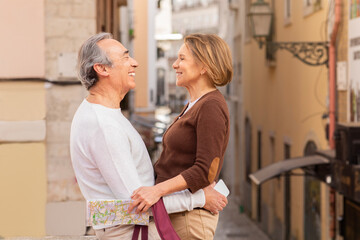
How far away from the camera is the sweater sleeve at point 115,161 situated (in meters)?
3.21

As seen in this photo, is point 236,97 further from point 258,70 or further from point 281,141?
point 281,141

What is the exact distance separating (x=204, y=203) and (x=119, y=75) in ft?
2.21

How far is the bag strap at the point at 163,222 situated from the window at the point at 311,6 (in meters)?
12.0

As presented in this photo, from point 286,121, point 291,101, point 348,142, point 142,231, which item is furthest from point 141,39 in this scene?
point 142,231

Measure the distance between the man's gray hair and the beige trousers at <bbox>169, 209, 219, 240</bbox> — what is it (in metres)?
0.71

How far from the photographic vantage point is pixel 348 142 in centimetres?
1053

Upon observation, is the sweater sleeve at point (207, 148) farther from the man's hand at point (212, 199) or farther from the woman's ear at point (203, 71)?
the woman's ear at point (203, 71)

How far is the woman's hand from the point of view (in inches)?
126

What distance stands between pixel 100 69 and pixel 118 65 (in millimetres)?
80

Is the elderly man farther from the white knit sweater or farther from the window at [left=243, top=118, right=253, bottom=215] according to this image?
the window at [left=243, top=118, right=253, bottom=215]

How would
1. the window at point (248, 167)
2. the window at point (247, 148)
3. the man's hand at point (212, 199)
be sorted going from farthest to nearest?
the window at point (247, 148)
the window at point (248, 167)
the man's hand at point (212, 199)

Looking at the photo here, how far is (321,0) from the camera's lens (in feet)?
48.0

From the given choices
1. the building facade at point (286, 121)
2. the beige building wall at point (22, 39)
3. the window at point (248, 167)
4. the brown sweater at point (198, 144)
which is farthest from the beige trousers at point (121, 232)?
the window at point (248, 167)

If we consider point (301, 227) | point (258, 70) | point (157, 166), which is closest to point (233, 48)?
point (258, 70)
